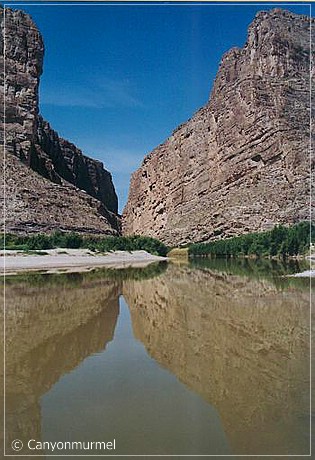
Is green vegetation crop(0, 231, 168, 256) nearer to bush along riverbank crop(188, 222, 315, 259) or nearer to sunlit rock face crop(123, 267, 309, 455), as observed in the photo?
bush along riverbank crop(188, 222, 315, 259)

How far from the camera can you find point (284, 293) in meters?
16.3

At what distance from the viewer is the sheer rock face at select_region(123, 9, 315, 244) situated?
227ft

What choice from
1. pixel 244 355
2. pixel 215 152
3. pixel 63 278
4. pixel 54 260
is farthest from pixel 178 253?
pixel 244 355

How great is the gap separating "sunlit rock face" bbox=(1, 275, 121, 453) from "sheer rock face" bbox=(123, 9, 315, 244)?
49948 mm

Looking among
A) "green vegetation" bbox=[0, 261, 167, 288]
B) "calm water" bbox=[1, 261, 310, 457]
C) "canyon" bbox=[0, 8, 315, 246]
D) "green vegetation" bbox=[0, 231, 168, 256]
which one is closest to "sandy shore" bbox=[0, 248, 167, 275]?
"green vegetation" bbox=[0, 231, 168, 256]

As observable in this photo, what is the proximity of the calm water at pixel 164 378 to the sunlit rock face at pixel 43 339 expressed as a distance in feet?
0.09

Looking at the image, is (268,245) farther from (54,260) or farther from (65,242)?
(54,260)

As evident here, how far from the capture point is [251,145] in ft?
262

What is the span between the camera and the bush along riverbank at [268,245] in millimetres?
45003

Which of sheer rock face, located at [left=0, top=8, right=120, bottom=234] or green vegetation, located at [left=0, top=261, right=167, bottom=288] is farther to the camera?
sheer rock face, located at [left=0, top=8, right=120, bottom=234]

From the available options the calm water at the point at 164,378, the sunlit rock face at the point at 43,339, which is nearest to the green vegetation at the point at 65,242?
the sunlit rock face at the point at 43,339

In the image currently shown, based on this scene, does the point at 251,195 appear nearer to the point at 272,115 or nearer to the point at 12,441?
the point at 272,115

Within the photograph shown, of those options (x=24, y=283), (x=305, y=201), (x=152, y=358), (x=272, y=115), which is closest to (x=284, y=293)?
(x=152, y=358)

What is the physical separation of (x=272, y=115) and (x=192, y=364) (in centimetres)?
7448
